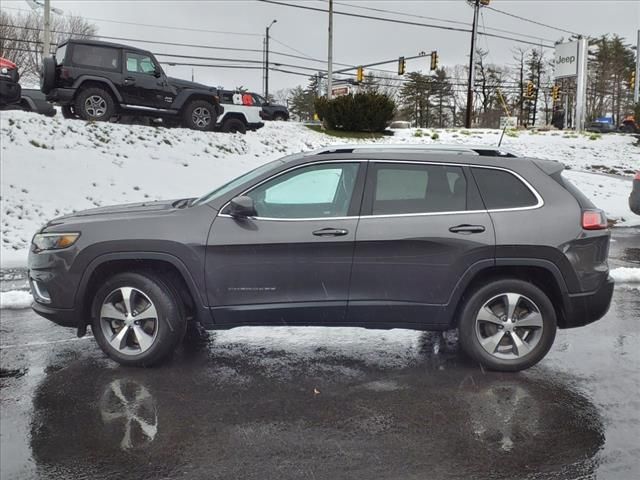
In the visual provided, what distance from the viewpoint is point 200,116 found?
1789 cm

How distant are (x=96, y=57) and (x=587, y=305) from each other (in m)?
14.4

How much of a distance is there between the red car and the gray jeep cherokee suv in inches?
454

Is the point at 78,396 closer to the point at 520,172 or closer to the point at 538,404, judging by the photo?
the point at 538,404

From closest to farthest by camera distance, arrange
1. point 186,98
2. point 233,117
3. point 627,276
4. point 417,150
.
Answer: point 417,150, point 627,276, point 186,98, point 233,117

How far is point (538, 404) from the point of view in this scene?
13.9ft

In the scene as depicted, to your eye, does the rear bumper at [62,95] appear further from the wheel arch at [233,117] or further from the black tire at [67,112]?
the wheel arch at [233,117]

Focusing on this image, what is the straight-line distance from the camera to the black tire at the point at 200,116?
57.6 ft

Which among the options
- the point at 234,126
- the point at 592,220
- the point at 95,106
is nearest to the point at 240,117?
the point at 234,126

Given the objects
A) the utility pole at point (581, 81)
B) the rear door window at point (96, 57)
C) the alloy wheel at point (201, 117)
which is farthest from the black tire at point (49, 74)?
the utility pole at point (581, 81)

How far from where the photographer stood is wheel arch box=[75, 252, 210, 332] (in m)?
4.72

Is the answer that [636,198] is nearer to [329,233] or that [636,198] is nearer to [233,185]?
[329,233]

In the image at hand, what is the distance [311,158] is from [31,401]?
267 centimetres

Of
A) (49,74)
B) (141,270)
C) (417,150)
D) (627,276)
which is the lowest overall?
(627,276)

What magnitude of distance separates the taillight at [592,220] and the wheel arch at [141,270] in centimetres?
296
